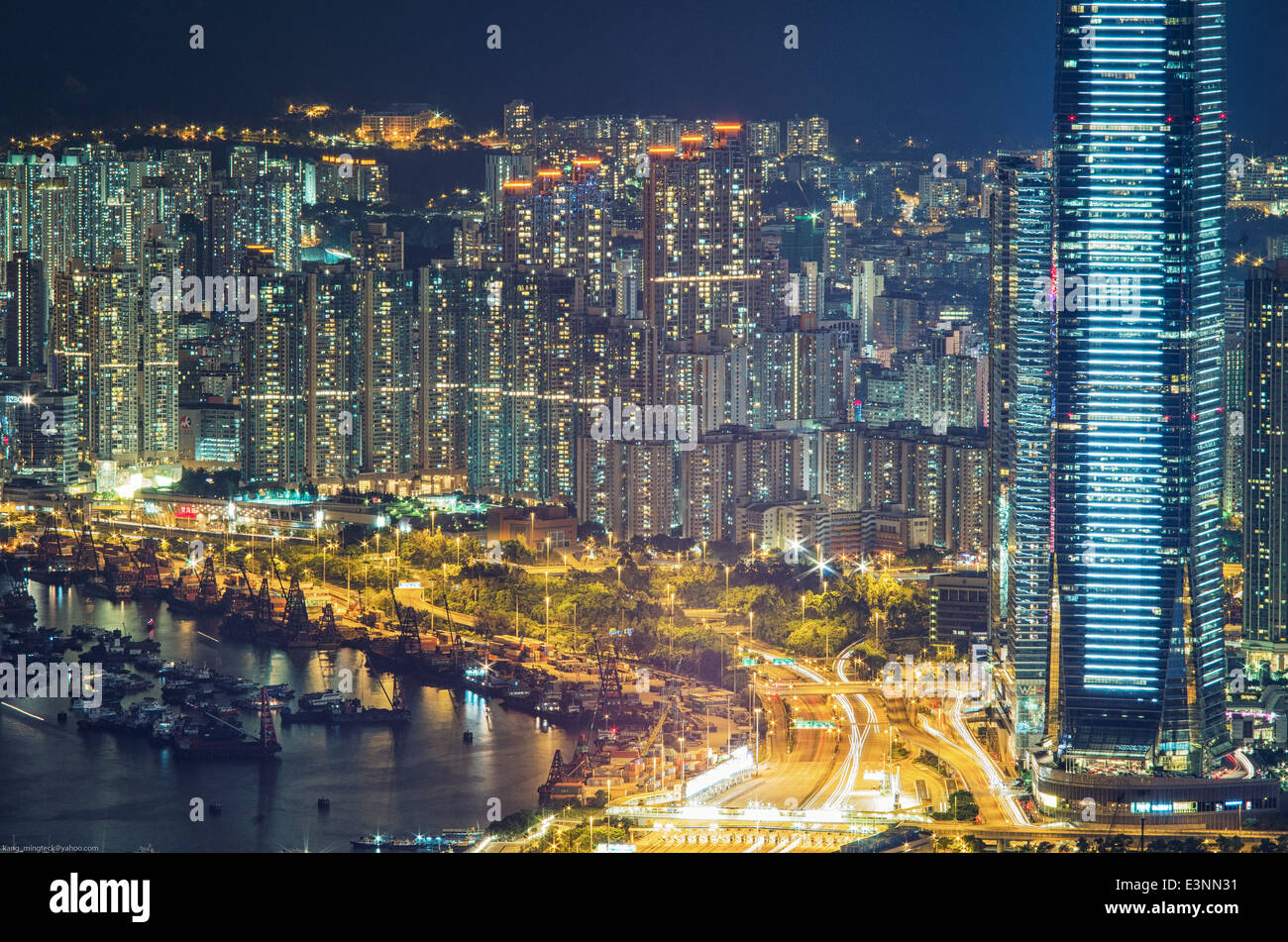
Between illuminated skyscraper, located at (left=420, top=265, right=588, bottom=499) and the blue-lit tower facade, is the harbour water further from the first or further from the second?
illuminated skyscraper, located at (left=420, top=265, right=588, bottom=499)

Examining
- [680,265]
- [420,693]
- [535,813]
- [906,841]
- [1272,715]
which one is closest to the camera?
[906,841]

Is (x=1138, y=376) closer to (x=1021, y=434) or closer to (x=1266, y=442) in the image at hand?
(x=1021, y=434)

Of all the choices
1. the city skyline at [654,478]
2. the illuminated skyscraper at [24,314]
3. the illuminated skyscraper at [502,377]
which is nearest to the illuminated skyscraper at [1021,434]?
the city skyline at [654,478]

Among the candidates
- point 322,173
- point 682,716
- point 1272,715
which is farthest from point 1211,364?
point 322,173

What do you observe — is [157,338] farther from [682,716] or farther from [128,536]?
[682,716]

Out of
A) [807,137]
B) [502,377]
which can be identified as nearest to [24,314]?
[502,377]

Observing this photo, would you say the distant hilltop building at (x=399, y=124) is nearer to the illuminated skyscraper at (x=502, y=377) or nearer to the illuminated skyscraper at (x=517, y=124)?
the illuminated skyscraper at (x=517, y=124)
